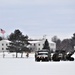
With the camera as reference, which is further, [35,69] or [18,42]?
[18,42]

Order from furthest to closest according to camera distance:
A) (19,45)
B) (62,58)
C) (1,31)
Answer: (19,45) < (1,31) < (62,58)

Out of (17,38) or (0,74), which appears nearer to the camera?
(0,74)

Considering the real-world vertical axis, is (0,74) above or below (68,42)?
below

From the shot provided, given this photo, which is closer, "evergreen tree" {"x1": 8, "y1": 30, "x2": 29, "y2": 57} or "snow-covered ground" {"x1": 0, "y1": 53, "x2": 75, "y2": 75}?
"snow-covered ground" {"x1": 0, "y1": 53, "x2": 75, "y2": 75}

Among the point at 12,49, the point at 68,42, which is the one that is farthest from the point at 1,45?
the point at 12,49

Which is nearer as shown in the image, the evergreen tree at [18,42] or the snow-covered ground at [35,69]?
the snow-covered ground at [35,69]

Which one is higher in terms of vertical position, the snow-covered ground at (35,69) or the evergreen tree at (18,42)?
the evergreen tree at (18,42)

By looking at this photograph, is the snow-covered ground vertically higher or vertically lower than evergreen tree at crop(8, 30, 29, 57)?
lower

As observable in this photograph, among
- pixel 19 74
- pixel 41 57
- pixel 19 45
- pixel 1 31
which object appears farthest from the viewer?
pixel 19 45

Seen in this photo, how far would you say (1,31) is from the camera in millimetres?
86938

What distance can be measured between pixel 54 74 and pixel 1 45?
160m

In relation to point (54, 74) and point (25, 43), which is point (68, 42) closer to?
point (25, 43)

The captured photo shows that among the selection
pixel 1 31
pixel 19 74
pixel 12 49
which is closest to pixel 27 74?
pixel 19 74

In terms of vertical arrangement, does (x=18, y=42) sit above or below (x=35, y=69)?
above
